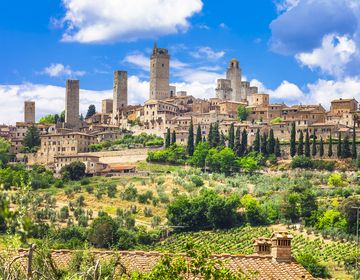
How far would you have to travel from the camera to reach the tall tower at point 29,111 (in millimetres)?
111812

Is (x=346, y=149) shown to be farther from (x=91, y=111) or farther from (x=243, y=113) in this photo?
(x=91, y=111)

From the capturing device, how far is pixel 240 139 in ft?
284

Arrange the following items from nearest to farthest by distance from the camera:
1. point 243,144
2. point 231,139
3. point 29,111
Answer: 1. point 243,144
2. point 231,139
3. point 29,111

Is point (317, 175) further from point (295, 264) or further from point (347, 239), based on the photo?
point (295, 264)

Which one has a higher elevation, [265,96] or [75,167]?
[265,96]

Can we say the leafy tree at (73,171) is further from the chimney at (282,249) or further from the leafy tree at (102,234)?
the chimney at (282,249)

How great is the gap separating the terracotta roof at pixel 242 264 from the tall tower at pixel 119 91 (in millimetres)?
91340

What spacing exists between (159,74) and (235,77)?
16343mm

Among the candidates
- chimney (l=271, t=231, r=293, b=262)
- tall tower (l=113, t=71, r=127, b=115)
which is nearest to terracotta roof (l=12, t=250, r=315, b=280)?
chimney (l=271, t=231, r=293, b=262)

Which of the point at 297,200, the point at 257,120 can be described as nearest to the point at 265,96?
the point at 257,120

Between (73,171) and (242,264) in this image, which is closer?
(242,264)

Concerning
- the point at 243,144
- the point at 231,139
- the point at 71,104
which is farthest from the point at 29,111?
the point at 243,144

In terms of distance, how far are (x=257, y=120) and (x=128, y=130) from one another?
17982mm

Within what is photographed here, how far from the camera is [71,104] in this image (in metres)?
107
